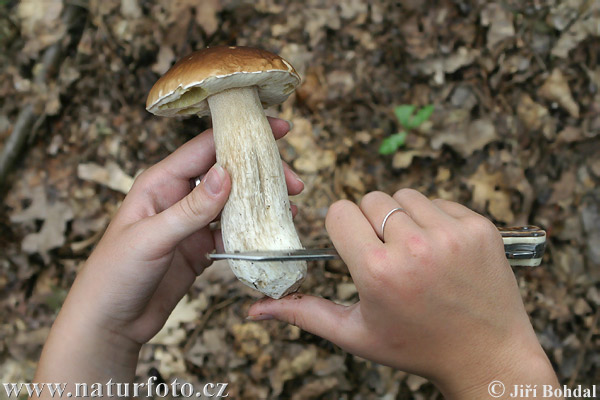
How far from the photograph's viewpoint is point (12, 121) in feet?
8.71

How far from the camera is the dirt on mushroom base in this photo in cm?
212

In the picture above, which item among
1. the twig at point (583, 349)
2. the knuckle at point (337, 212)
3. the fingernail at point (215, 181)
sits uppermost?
the fingernail at point (215, 181)

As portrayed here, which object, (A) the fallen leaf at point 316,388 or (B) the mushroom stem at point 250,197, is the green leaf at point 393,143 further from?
(A) the fallen leaf at point 316,388

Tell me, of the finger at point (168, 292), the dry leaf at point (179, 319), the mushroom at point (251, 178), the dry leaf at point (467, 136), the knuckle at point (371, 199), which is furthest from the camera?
the dry leaf at point (467, 136)

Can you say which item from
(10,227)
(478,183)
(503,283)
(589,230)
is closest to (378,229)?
(503,283)

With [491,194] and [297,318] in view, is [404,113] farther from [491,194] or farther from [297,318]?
[297,318]

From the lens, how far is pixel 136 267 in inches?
55.2

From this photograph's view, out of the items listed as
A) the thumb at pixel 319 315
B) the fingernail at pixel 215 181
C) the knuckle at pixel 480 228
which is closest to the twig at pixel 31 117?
the fingernail at pixel 215 181

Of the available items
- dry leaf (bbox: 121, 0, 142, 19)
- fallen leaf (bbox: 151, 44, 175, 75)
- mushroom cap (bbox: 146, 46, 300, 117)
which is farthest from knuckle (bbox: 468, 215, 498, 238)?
dry leaf (bbox: 121, 0, 142, 19)

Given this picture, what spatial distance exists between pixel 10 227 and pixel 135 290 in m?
1.57

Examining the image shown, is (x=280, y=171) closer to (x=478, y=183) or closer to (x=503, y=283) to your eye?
(x=503, y=283)

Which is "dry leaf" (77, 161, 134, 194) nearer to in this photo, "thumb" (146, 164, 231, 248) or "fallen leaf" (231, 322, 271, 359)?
"fallen leaf" (231, 322, 271, 359)

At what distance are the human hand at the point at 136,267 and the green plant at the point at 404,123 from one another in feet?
3.81

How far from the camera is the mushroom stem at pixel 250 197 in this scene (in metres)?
1.50
